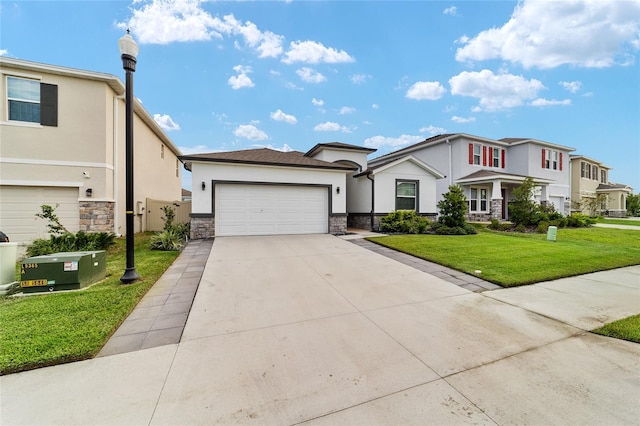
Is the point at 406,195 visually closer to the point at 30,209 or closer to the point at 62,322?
the point at 62,322

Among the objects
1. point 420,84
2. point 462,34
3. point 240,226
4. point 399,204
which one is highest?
point 420,84

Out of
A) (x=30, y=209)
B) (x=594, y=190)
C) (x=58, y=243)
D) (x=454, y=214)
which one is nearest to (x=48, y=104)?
(x=30, y=209)

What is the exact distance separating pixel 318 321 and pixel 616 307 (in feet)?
15.3

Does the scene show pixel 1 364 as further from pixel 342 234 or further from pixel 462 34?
pixel 462 34

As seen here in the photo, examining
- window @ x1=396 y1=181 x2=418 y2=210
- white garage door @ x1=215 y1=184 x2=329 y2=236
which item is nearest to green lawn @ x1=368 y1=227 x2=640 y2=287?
white garage door @ x1=215 y1=184 x2=329 y2=236

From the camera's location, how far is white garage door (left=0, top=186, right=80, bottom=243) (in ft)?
29.0

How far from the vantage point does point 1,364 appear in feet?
7.66

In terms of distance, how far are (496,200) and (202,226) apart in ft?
58.4

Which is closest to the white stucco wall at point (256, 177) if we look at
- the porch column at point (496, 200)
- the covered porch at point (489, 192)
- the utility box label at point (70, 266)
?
the utility box label at point (70, 266)

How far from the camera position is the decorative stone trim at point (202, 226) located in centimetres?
994

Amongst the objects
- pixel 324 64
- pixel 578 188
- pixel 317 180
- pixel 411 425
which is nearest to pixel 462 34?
pixel 324 64

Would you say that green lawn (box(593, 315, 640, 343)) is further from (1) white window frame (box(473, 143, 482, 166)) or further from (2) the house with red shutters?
(1) white window frame (box(473, 143, 482, 166))

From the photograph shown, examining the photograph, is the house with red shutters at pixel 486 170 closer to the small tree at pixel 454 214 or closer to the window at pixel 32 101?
the small tree at pixel 454 214

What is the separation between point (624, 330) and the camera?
10.4ft
